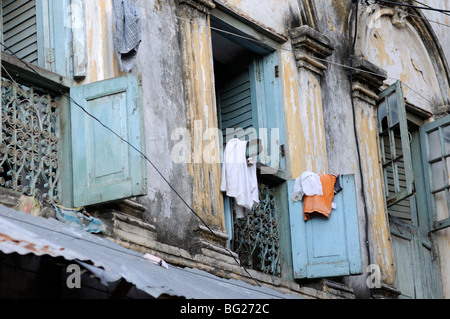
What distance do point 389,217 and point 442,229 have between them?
960mm

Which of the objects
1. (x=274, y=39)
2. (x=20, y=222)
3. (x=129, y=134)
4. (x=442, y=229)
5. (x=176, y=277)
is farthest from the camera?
(x=442, y=229)

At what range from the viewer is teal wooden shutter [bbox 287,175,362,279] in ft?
32.1

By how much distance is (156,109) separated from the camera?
8984mm

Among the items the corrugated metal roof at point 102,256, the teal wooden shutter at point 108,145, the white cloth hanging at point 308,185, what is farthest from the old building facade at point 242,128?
the corrugated metal roof at point 102,256

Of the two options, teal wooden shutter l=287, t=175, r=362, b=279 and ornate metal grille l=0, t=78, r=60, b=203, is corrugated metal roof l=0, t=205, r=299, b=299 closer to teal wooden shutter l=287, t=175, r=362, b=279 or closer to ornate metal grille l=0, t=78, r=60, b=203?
ornate metal grille l=0, t=78, r=60, b=203

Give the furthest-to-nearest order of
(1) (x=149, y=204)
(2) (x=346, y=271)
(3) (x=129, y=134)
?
(2) (x=346, y=271)
(1) (x=149, y=204)
(3) (x=129, y=134)

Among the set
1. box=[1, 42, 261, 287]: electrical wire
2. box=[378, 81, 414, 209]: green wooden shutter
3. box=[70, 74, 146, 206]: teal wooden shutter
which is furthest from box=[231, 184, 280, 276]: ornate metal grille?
box=[70, 74, 146, 206]: teal wooden shutter

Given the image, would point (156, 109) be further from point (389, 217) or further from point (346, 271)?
point (389, 217)

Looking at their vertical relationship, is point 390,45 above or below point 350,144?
above

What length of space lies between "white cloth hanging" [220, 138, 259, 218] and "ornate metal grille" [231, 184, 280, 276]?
0.32 m

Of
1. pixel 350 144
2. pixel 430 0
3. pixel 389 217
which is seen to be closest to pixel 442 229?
pixel 389 217

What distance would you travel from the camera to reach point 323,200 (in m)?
9.92

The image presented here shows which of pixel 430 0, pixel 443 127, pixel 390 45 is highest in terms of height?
pixel 430 0

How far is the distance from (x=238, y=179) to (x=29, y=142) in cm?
218
